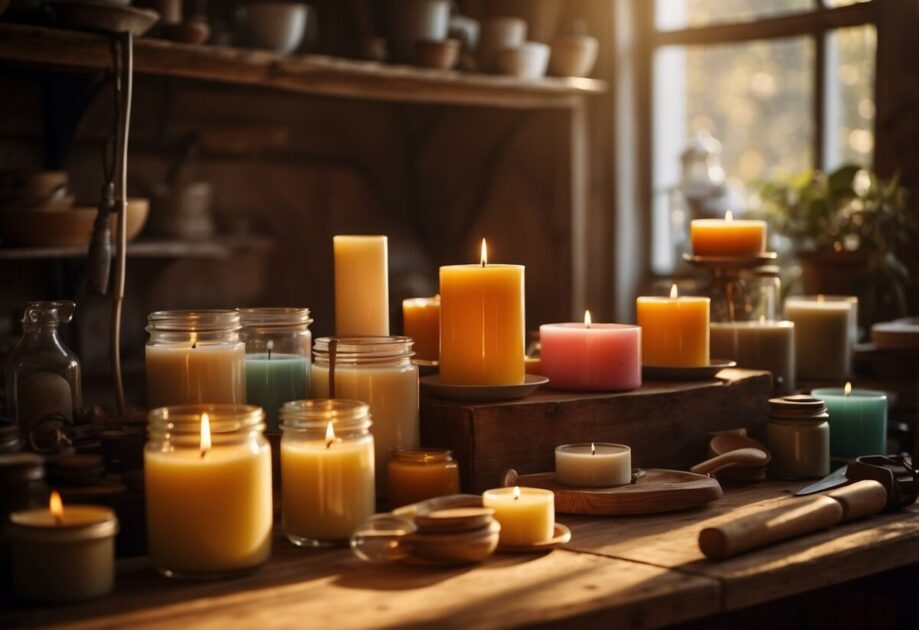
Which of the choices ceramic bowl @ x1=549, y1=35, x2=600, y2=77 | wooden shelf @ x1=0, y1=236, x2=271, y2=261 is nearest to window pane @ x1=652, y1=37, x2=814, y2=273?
ceramic bowl @ x1=549, y1=35, x2=600, y2=77

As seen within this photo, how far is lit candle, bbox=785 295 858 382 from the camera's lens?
7.34 ft

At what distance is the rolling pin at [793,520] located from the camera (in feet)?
4.27

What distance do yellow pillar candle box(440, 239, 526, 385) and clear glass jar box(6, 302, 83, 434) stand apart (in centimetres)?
50

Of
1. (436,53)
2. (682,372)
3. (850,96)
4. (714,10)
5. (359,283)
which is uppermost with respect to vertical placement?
(714,10)

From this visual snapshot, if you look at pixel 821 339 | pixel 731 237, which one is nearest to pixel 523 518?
pixel 731 237

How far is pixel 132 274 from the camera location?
381cm

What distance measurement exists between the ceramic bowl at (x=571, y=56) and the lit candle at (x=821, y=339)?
1.86 metres

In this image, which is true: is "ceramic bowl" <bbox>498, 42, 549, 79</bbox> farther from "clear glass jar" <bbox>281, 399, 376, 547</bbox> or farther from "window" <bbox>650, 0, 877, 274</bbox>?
"clear glass jar" <bbox>281, 399, 376, 547</bbox>

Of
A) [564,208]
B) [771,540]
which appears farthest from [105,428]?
[564,208]

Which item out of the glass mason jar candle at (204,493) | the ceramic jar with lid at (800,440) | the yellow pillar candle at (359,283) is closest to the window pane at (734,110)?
the ceramic jar with lid at (800,440)

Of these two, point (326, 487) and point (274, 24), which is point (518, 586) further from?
point (274, 24)

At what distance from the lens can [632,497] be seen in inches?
59.6

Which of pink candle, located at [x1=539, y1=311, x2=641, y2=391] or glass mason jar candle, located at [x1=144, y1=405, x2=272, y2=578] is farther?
pink candle, located at [x1=539, y1=311, x2=641, y2=391]

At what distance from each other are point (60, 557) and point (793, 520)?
796mm
